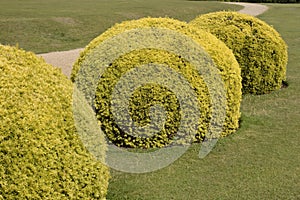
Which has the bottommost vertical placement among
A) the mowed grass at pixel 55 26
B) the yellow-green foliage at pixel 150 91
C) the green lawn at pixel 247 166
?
the mowed grass at pixel 55 26

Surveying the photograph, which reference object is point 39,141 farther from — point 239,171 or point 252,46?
point 252,46

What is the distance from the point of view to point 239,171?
6660mm

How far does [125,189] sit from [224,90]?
2.49m

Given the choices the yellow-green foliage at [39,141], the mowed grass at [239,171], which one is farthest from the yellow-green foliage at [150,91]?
the yellow-green foliage at [39,141]

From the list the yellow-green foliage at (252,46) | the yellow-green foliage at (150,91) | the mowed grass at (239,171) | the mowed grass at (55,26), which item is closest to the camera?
the mowed grass at (239,171)

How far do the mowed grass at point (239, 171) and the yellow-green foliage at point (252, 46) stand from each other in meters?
1.47

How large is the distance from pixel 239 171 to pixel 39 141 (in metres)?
3.44

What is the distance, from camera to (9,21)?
71.1 feet

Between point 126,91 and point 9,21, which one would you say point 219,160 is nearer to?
point 126,91

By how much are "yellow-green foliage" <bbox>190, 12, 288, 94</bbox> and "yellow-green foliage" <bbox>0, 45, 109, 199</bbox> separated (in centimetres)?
616

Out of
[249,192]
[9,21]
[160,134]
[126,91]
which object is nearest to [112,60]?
[126,91]

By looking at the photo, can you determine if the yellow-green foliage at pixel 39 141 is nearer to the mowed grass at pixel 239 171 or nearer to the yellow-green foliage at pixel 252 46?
the mowed grass at pixel 239 171

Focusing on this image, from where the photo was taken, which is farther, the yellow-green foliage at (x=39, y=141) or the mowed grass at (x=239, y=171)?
the mowed grass at (x=239, y=171)

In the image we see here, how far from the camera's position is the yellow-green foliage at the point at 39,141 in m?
3.98
